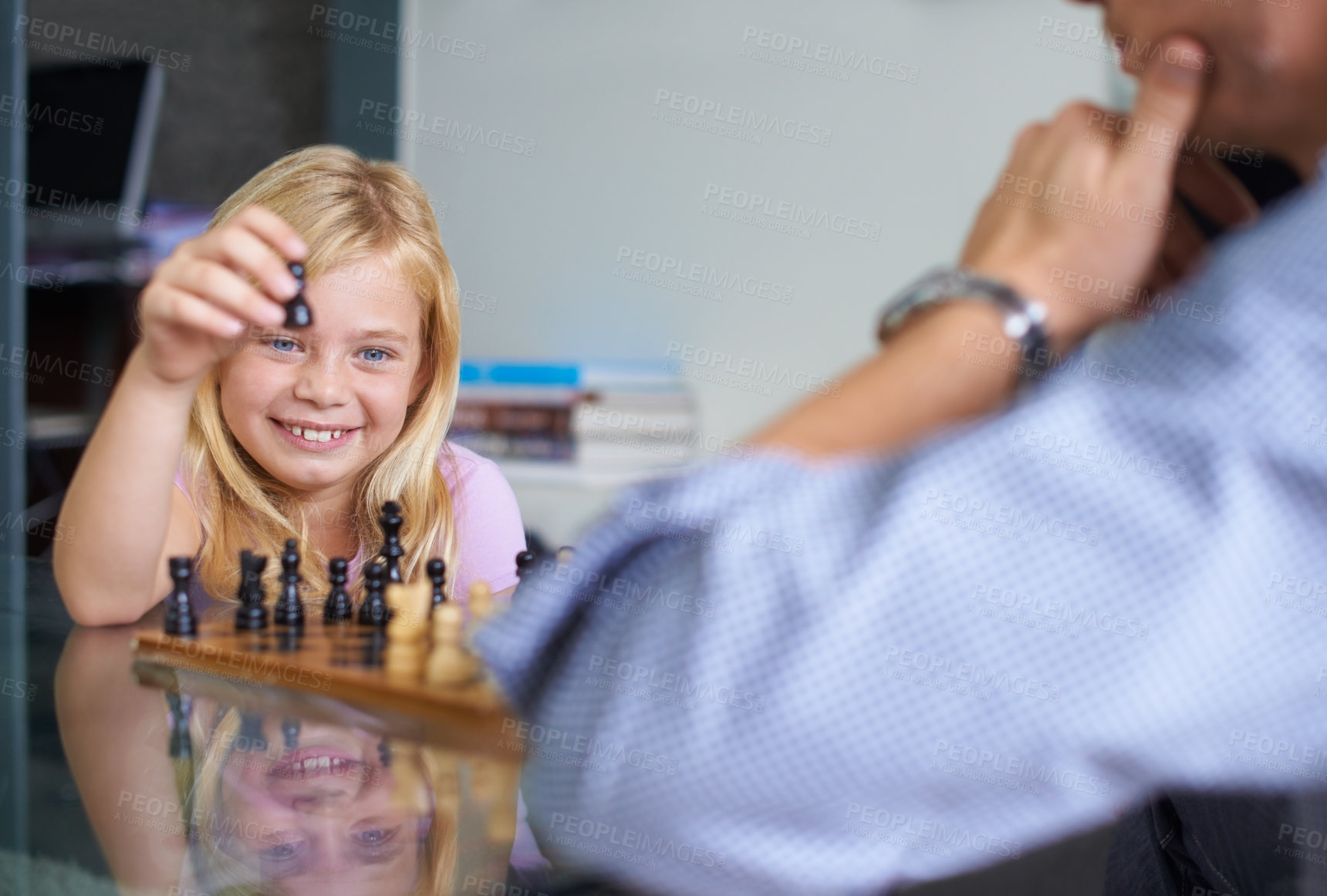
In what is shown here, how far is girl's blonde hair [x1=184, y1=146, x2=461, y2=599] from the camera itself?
3.68ft

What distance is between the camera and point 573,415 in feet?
6.93

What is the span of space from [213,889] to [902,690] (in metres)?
0.25

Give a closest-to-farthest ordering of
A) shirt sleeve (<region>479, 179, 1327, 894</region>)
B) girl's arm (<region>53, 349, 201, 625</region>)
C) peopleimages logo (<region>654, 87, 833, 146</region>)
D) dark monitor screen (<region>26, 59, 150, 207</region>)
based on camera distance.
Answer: shirt sleeve (<region>479, 179, 1327, 894</region>) < girl's arm (<region>53, 349, 201, 625</region>) < peopleimages logo (<region>654, 87, 833, 146</region>) < dark monitor screen (<region>26, 59, 150, 207</region>)

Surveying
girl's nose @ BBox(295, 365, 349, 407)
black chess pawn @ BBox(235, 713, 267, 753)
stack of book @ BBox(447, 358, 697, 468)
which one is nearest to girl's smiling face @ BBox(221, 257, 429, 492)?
girl's nose @ BBox(295, 365, 349, 407)

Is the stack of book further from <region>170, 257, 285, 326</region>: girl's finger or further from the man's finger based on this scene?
the man's finger

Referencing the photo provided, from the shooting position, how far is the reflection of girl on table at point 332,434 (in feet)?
3.51

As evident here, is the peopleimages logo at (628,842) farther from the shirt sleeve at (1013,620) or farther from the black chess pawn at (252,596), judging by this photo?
the black chess pawn at (252,596)

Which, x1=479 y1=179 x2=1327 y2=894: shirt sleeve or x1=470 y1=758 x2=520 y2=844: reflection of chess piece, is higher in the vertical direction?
x1=479 y1=179 x2=1327 y2=894: shirt sleeve

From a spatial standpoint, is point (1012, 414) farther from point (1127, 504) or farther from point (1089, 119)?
point (1089, 119)

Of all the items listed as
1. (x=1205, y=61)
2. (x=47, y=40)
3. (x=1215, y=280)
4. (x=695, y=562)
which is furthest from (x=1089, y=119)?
(x=47, y=40)

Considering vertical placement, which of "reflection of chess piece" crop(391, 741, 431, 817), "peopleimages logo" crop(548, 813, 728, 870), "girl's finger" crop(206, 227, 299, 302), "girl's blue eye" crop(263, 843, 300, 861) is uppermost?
"girl's finger" crop(206, 227, 299, 302)

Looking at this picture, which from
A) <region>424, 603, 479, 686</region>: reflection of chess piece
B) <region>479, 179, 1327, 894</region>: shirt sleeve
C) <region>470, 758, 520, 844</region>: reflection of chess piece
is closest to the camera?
<region>479, 179, 1327, 894</region>: shirt sleeve

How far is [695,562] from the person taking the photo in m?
0.33

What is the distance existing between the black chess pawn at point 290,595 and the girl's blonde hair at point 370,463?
0.68 feet
